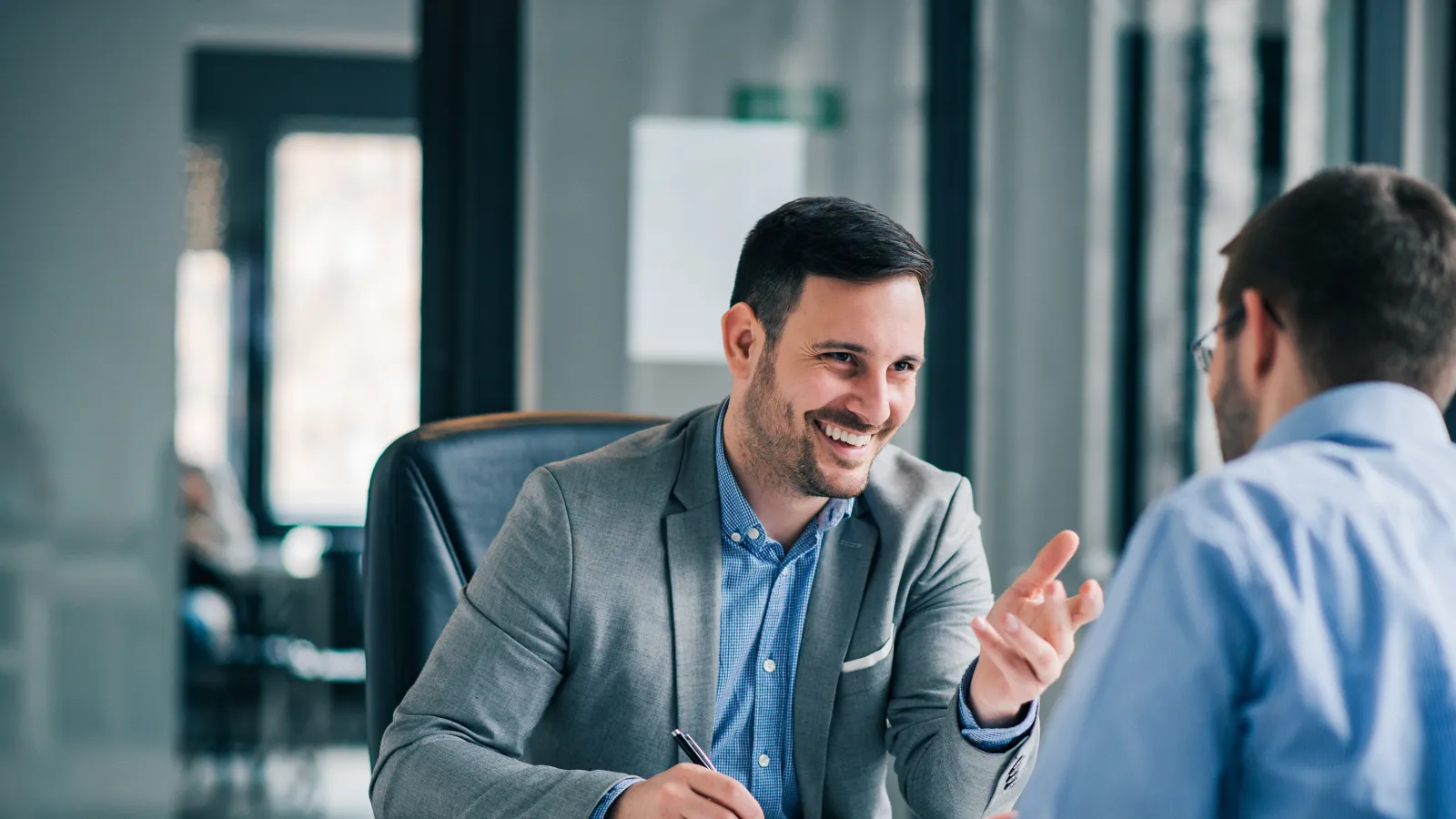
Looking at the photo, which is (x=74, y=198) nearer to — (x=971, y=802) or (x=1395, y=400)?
(x=971, y=802)

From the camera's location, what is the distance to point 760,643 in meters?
1.50

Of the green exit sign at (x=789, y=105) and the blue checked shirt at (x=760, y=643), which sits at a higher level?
the green exit sign at (x=789, y=105)

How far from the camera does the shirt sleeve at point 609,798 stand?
1.26 m

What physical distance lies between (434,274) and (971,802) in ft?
5.50

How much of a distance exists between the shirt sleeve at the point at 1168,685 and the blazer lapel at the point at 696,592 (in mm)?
677

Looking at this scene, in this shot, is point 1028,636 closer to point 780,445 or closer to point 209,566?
point 780,445

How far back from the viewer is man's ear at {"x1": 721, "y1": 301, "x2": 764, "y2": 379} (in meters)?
1.56

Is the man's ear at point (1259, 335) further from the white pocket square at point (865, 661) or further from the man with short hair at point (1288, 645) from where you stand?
the white pocket square at point (865, 661)

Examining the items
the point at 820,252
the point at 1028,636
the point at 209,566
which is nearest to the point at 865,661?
the point at 1028,636

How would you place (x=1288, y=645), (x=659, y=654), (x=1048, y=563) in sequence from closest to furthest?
(x=1288, y=645)
(x=1048, y=563)
(x=659, y=654)

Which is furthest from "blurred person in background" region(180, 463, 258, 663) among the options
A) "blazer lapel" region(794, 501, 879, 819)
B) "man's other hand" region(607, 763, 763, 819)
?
"man's other hand" region(607, 763, 763, 819)

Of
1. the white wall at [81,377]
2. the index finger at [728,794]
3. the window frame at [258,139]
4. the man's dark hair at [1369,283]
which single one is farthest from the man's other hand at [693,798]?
the window frame at [258,139]

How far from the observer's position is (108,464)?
2934 millimetres

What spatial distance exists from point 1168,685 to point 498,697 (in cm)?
80
